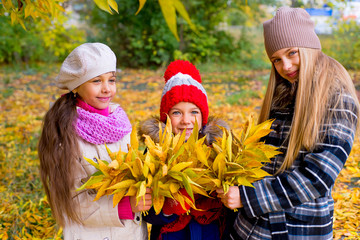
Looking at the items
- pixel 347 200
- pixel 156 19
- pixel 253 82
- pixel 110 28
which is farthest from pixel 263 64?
pixel 347 200

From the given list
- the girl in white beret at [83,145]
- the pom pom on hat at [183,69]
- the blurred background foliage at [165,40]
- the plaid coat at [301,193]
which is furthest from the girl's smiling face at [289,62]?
the blurred background foliage at [165,40]

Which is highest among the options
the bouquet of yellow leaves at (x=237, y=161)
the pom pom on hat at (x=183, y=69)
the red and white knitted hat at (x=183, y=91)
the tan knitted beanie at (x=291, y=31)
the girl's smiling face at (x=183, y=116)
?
the tan knitted beanie at (x=291, y=31)

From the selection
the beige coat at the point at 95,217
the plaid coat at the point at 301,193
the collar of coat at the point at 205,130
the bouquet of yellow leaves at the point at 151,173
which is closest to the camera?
the bouquet of yellow leaves at the point at 151,173

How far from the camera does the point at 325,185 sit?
4.73 ft

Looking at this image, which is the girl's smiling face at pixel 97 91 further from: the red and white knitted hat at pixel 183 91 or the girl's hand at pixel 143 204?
the girl's hand at pixel 143 204

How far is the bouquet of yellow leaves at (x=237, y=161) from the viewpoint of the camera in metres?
1.43

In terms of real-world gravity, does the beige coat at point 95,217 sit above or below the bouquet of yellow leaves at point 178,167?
below

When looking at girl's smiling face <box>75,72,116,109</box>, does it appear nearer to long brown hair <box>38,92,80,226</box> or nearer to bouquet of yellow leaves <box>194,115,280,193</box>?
long brown hair <box>38,92,80,226</box>

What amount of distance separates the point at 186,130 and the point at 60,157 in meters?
0.80

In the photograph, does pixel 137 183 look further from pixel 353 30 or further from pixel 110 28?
pixel 110 28

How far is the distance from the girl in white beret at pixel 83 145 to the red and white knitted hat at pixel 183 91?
0.38m

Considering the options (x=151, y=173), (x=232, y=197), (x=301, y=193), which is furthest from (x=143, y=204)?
(x=301, y=193)

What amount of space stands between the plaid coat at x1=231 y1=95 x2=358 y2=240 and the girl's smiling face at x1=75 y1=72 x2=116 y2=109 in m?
0.91

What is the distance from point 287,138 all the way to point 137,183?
0.84m
